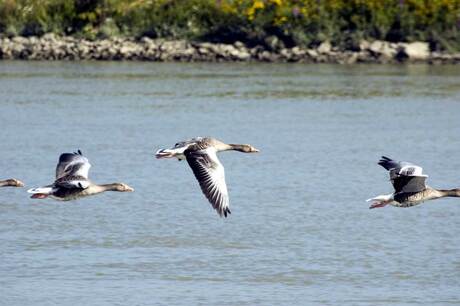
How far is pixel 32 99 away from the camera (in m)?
38.1

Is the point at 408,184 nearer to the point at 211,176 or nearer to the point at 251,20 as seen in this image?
the point at 211,176

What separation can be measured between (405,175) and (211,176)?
94.0 inches

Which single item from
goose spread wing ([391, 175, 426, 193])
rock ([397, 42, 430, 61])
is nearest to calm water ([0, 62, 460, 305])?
goose spread wing ([391, 175, 426, 193])

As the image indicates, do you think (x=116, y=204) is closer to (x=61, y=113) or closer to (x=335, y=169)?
(x=335, y=169)

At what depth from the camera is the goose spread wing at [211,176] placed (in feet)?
57.5

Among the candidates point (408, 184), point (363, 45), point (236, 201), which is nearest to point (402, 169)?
point (408, 184)

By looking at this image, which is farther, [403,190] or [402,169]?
[403,190]

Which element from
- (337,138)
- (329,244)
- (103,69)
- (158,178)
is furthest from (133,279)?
(103,69)

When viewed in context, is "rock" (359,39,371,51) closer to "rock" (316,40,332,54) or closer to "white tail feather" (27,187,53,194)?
"rock" (316,40,332,54)

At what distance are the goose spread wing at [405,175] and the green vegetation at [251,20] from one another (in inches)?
1259

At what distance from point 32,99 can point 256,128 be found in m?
7.20

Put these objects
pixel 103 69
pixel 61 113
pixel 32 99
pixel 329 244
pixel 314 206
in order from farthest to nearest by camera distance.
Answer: pixel 103 69, pixel 32 99, pixel 61 113, pixel 314 206, pixel 329 244

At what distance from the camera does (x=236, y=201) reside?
78.9ft

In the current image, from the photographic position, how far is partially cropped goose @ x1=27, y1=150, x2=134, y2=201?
60.6 feet
